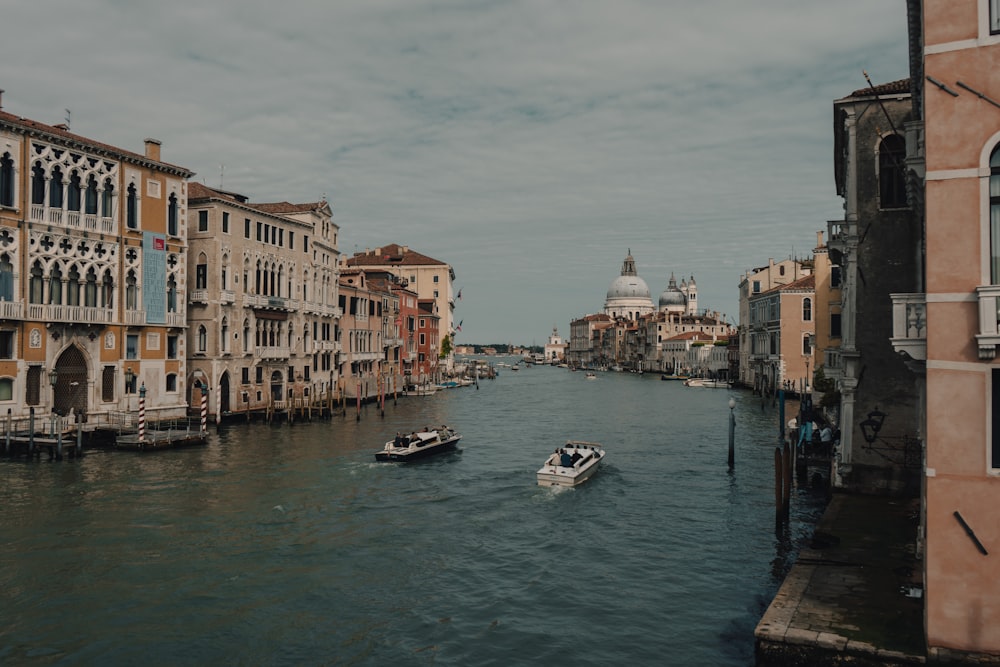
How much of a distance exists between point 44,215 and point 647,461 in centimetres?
2603

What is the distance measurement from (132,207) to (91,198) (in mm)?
2295

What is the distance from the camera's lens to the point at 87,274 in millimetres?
32094

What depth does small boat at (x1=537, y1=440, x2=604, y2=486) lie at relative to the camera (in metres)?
24.0

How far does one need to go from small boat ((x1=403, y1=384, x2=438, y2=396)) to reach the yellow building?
32.5 meters

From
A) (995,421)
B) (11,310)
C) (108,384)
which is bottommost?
(108,384)

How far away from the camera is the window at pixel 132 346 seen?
113 ft

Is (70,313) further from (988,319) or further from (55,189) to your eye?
(988,319)

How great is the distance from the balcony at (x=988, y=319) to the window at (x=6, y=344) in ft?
103

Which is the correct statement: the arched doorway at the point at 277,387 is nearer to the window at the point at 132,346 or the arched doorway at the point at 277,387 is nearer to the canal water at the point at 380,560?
the window at the point at 132,346

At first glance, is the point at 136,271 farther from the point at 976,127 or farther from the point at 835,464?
the point at 976,127

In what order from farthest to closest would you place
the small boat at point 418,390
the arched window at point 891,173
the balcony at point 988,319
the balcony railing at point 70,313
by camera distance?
the small boat at point 418,390 < the balcony railing at point 70,313 < the arched window at point 891,173 < the balcony at point 988,319


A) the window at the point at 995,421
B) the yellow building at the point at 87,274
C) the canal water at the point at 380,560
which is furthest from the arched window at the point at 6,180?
the window at the point at 995,421

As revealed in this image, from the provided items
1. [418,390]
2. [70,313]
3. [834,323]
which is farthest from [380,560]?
[418,390]

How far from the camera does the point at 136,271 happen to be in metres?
34.6
